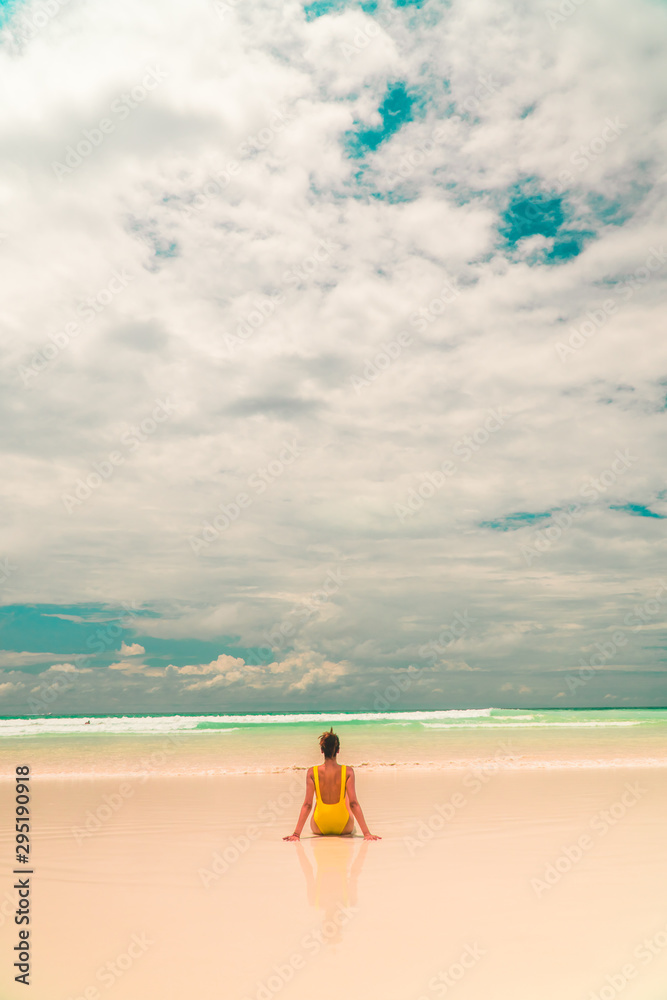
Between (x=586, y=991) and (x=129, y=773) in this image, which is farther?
(x=129, y=773)

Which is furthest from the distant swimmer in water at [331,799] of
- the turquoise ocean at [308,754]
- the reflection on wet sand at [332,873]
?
the turquoise ocean at [308,754]

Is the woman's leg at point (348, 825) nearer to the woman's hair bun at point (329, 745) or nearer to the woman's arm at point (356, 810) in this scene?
the woman's arm at point (356, 810)

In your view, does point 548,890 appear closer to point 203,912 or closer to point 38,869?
point 203,912

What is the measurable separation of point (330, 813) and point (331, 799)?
153mm

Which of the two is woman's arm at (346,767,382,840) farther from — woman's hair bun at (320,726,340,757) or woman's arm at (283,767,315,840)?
woman's arm at (283,767,315,840)

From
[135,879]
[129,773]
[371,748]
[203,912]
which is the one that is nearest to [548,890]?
[203,912]

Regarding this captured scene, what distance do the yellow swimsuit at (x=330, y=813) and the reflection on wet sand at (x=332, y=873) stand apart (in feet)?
0.43

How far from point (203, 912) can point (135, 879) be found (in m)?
1.46

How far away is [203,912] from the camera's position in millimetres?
5379

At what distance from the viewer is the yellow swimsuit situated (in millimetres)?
7996

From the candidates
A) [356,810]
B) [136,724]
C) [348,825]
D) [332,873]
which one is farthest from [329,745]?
[136,724]

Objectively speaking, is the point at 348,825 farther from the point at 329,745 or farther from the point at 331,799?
the point at 329,745

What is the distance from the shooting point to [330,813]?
8.01 metres

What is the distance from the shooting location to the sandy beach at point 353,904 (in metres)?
4.07
